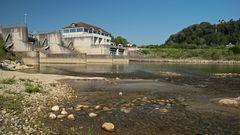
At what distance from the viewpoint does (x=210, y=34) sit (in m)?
138

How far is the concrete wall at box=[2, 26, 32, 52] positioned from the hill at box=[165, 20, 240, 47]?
86.0 meters

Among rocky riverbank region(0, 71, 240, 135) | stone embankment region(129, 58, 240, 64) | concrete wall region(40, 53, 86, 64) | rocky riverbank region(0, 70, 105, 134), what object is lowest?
rocky riverbank region(0, 71, 240, 135)

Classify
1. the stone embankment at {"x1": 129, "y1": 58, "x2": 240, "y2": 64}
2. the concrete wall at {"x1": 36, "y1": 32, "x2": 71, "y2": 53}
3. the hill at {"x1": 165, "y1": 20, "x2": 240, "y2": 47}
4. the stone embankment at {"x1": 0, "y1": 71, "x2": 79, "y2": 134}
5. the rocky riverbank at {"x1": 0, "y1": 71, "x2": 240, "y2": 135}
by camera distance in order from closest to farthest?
1. the stone embankment at {"x1": 0, "y1": 71, "x2": 79, "y2": 134}
2. the rocky riverbank at {"x1": 0, "y1": 71, "x2": 240, "y2": 135}
3. the concrete wall at {"x1": 36, "y1": 32, "x2": 71, "y2": 53}
4. the stone embankment at {"x1": 129, "y1": 58, "x2": 240, "y2": 64}
5. the hill at {"x1": 165, "y1": 20, "x2": 240, "y2": 47}

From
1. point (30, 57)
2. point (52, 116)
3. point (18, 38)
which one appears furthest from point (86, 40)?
point (52, 116)

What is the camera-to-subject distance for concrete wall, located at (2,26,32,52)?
64562 millimetres

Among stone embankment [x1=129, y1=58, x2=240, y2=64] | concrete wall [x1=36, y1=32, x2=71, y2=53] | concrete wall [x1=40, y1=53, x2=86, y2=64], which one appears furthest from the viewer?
stone embankment [x1=129, y1=58, x2=240, y2=64]

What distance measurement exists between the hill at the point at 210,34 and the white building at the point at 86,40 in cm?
5890

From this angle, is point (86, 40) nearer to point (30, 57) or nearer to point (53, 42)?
point (53, 42)

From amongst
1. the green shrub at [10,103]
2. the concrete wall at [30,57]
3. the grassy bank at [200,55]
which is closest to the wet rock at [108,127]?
the green shrub at [10,103]

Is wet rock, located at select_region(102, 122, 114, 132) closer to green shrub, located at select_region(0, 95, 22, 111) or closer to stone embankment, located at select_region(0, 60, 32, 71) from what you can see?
green shrub, located at select_region(0, 95, 22, 111)

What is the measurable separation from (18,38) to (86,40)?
2013 centimetres

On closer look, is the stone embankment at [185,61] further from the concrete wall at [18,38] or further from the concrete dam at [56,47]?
the concrete wall at [18,38]

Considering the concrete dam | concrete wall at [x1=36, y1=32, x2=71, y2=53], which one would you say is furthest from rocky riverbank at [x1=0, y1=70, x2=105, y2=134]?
Result: concrete wall at [x1=36, y1=32, x2=71, y2=53]

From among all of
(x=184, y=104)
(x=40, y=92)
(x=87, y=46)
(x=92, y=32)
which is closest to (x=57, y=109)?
(x=40, y=92)
